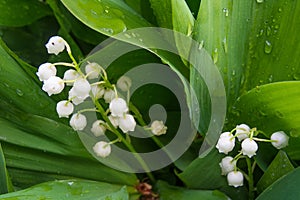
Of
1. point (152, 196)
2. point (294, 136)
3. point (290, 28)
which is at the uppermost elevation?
point (290, 28)

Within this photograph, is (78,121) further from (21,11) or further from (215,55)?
(21,11)

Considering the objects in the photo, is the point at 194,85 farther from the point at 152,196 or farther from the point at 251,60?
the point at 152,196

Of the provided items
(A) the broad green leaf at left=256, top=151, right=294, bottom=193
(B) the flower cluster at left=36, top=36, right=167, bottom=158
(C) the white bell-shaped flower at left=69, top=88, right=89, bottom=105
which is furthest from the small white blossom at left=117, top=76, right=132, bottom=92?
(A) the broad green leaf at left=256, top=151, right=294, bottom=193

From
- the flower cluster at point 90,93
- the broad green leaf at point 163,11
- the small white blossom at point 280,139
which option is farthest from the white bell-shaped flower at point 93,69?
the small white blossom at point 280,139

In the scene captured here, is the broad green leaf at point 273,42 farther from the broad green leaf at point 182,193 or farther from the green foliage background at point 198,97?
the broad green leaf at point 182,193

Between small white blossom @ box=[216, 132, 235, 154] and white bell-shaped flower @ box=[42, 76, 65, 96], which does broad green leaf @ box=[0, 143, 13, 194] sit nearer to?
white bell-shaped flower @ box=[42, 76, 65, 96]

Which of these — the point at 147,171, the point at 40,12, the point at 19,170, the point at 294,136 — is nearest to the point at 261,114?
the point at 294,136
